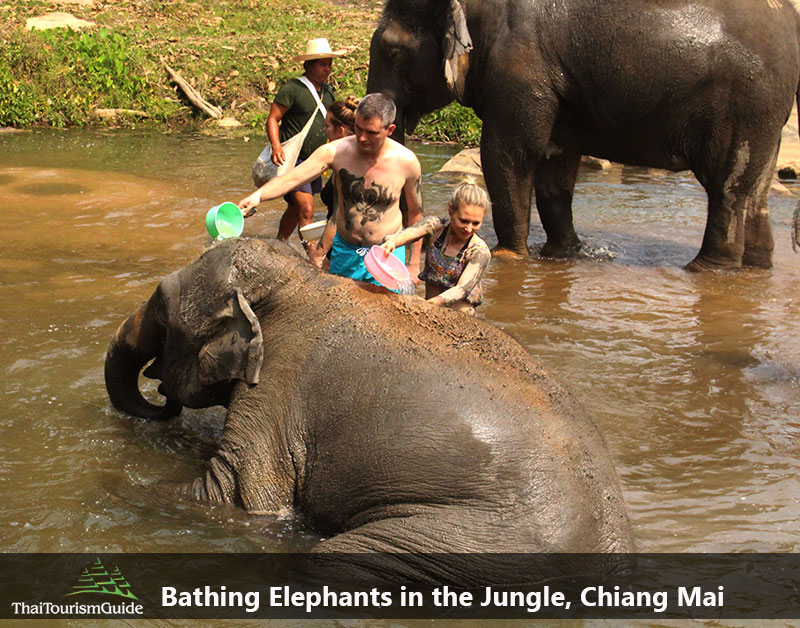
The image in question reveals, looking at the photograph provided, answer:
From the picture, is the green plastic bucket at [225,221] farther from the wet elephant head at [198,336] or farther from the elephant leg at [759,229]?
the elephant leg at [759,229]

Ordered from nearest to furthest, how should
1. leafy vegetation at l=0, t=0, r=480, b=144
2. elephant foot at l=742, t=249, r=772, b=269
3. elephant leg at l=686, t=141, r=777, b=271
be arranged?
elephant leg at l=686, t=141, r=777, b=271 < elephant foot at l=742, t=249, r=772, b=269 < leafy vegetation at l=0, t=0, r=480, b=144

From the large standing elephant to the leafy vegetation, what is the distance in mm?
6437

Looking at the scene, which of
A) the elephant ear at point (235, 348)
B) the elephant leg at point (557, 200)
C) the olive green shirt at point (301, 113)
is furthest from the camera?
the elephant leg at point (557, 200)

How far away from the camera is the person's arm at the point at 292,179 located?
16.3 ft

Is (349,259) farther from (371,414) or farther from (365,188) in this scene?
(371,414)

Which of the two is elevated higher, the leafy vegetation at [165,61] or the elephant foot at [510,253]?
the leafy vegetation at [165,61]

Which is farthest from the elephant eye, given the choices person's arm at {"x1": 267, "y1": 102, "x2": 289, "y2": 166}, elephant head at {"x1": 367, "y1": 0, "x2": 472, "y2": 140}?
person's arm at {"x1": 267, "y1": 102, "x2": 289, "y2": 166}

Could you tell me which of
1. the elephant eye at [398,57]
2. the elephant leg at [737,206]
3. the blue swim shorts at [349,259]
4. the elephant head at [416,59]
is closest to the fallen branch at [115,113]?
the elephant head at [416,59]

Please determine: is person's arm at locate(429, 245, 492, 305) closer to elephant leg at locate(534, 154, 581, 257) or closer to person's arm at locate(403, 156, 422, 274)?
person's arm at locate(403, 156, 422, 274)

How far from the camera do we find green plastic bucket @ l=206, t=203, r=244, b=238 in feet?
15.1

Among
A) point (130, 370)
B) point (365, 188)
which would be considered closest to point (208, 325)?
point (130, 370)

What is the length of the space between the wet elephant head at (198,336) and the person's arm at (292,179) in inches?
24.9

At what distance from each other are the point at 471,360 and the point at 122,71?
45.7 feet

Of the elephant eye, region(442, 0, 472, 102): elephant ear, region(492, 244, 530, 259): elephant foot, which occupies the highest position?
region(442, 0, 472, 102): elephant ear
